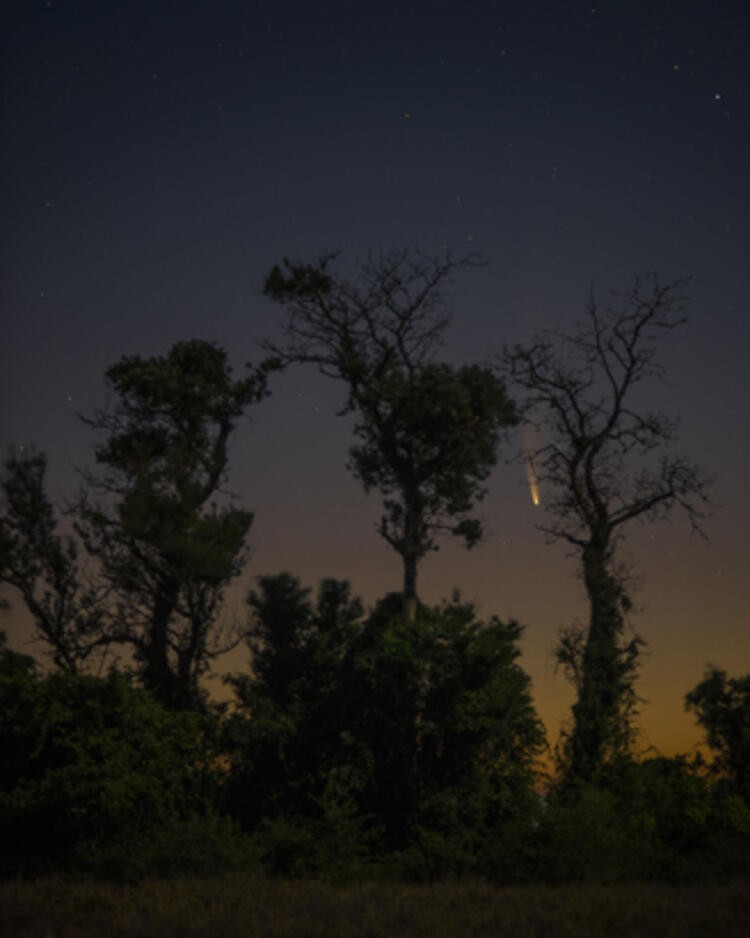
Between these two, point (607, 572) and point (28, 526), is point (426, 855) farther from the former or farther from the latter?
point (28, 526)

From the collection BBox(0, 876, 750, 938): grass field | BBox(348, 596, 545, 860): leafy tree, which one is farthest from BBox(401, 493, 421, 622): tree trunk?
BBox(0, 876, 750, 938): grass field

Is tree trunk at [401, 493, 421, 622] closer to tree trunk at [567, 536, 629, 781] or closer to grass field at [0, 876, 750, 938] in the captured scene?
tree trunk at [567, 536, 629, 781]

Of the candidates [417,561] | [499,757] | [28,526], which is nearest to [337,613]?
[417,561]

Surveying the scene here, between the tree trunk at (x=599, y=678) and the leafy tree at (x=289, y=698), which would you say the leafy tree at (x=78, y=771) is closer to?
the leafy tree at (x=289, y=698)

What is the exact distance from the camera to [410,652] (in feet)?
106

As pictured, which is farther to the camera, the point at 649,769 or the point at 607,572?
the point at 607,572

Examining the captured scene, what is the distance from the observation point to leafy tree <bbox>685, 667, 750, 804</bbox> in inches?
1265

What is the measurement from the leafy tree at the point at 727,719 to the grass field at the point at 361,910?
779cm

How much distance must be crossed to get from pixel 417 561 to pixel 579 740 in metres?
7.50

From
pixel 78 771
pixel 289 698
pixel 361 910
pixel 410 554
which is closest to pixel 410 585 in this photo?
pixel 410 554

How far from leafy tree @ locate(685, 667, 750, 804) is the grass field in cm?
779

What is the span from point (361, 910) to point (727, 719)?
52.2 feet

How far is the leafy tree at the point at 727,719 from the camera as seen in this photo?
3212 centimetres

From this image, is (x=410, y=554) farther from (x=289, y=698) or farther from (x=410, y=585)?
(x=289, y=698)
